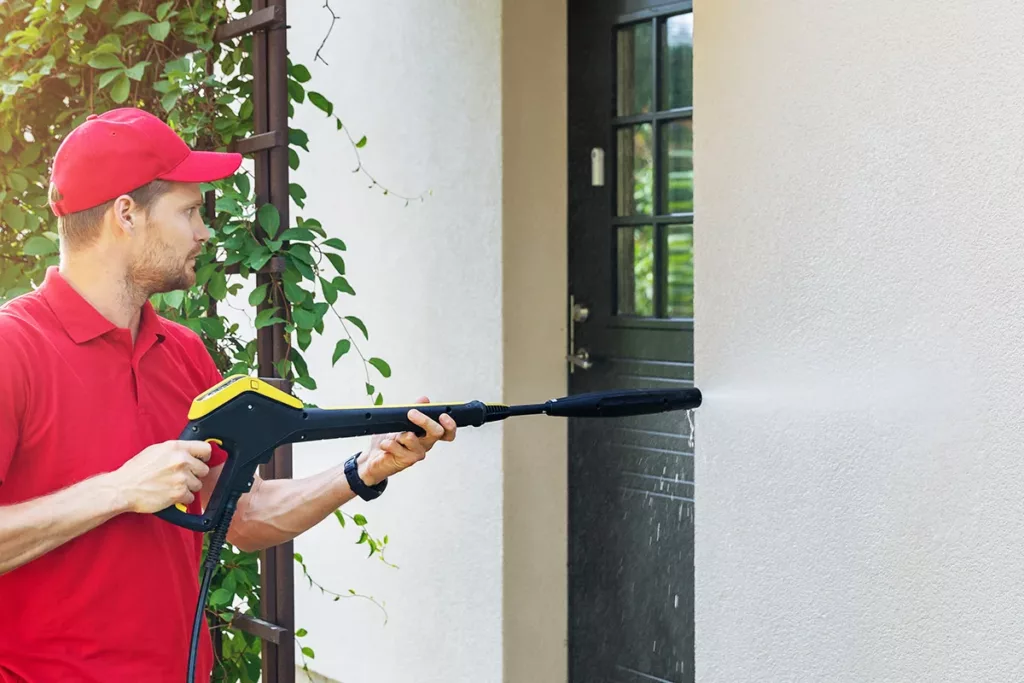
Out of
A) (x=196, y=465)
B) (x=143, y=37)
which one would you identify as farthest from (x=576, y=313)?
(x=196, y=465)

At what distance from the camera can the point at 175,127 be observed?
9.14 ft

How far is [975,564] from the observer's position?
6.07ft

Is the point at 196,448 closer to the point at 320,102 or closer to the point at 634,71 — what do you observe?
the point at 320,102

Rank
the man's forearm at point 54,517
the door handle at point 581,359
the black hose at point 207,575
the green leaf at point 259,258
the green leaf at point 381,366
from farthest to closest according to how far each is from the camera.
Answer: the door handle at point 581,359 → the green leaf at point 381,366 → the green leaf at point 259,258 → the black hose at point 207,575 → the man's forearm at point 54,517

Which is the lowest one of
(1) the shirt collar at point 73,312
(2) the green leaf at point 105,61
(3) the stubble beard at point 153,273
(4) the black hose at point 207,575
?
(4) the black hose at point 207,575

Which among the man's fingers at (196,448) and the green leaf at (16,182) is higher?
the green leaf at (16,182)

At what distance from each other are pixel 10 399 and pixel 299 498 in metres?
0.54

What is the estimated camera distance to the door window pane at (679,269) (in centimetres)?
287

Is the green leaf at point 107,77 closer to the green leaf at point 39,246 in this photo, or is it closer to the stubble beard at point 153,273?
the green leaf at point 39,246

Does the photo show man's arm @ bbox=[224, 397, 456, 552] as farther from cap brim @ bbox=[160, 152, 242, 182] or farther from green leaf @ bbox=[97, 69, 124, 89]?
green leaf @ bbox=[97, 69, 124, 89]

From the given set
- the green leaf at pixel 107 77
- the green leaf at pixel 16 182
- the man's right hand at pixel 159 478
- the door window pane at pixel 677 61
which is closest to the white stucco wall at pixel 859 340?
the door window pane at pixel 677 61

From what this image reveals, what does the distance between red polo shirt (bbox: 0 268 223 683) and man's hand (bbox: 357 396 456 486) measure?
312 millimetres

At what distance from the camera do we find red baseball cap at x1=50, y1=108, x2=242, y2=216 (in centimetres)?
170

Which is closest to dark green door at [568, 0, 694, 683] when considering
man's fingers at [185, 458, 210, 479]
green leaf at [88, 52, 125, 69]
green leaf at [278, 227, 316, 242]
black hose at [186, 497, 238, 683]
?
green leaf at [278, 227, 316, 242]
